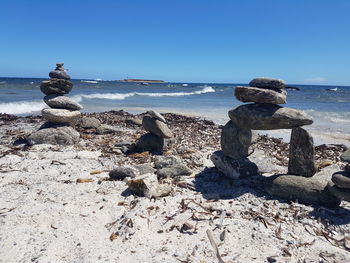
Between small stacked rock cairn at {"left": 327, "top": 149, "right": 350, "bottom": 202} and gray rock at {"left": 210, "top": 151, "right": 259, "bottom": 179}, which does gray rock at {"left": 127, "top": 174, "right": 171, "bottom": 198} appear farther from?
small stacked rock cairn at {"left": 327, "top": 149, "right": 350, "bottom": 202}

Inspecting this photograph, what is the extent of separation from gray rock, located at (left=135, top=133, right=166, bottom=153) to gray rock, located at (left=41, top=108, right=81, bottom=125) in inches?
110

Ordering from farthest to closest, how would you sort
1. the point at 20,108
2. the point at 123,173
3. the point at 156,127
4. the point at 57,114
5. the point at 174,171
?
the point at 20,108 < the point at 57,114 < the point at 156,127 < the point at 174,171 < the point at 123,173

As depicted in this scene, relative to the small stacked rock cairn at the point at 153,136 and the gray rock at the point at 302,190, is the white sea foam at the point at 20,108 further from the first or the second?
the gray rock at the point at 302,190

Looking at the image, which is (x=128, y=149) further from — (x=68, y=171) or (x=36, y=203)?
(x=36, y=203)

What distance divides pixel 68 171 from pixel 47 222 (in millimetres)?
2347

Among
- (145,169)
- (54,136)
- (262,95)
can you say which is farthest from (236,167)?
(54,136)

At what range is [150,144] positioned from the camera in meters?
8.63

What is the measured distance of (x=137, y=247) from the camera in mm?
4082

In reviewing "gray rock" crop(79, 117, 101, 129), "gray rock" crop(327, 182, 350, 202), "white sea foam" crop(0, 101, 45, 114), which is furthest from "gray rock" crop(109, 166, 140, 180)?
"white sea foam" crop(0, 101, 45, 114)

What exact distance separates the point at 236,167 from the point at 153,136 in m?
3.07

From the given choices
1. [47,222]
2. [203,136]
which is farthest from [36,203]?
[203,136]

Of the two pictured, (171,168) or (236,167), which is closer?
(236,167)

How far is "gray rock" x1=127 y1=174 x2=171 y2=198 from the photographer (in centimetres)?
555

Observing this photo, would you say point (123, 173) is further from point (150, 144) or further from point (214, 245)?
point (214, 245)
